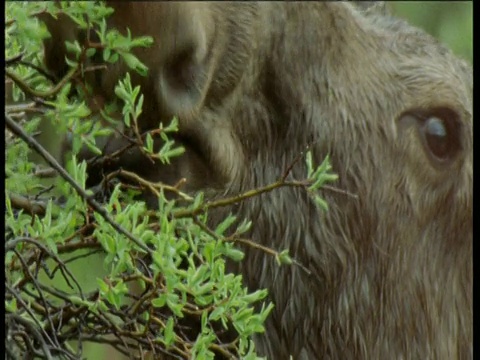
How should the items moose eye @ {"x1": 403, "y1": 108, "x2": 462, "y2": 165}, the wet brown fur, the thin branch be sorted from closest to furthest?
the thin branch, the wet brown fur, moose eye @ {"x1": 403, "y1": 108, "x2": 462, "y2": 165}

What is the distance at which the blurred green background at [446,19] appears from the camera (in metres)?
3.04

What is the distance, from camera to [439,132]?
228 centimetres

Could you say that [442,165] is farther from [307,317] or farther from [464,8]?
[464,8]

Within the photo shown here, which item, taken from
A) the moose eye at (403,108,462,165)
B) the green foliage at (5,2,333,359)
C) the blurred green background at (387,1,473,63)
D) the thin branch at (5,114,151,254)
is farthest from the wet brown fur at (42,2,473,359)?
the blurred green background at (387,1,473,63)

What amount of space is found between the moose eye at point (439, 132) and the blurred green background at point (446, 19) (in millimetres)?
721

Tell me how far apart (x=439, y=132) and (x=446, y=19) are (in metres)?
1.07

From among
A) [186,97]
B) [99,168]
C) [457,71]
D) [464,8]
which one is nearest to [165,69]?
[186,97]

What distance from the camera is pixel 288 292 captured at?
208cm

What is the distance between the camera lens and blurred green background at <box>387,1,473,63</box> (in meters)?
3.04

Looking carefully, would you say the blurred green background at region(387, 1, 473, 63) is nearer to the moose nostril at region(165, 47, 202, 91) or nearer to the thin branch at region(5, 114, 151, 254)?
the moose nostril at region(165, 47, 202, 91)

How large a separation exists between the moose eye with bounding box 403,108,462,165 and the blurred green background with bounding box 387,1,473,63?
28.4 inches

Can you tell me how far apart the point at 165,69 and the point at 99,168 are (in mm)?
234

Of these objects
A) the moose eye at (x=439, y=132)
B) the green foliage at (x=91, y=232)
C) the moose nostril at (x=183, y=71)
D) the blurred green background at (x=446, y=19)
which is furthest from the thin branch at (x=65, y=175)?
the blurred green background at (x=446, y=19)
